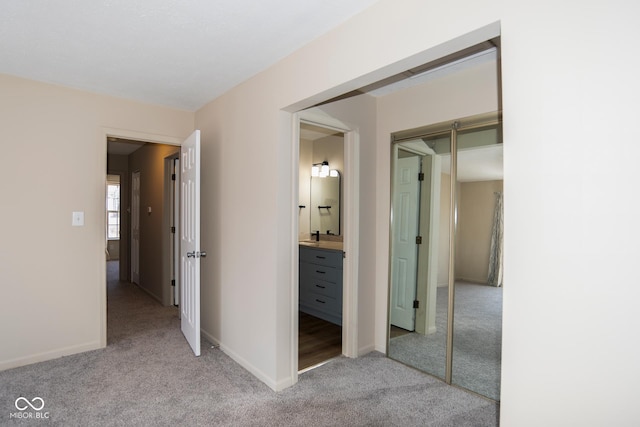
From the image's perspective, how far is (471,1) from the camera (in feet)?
4.50

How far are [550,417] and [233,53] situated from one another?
97.5 inches

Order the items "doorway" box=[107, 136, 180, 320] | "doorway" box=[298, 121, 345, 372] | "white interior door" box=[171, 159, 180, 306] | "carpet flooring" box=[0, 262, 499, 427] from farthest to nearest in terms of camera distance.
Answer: "doorway" box=[107, 136, 180, 320] < "white interior door" box=[171, 159, 180, 306] < "doorway" box=[298, 121, 345, 372] < "carpet flooring" box=[0, 262, 499, 427]

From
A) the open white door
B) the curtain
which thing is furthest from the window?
the curtain

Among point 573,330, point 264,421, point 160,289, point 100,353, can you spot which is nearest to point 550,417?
point 573,330

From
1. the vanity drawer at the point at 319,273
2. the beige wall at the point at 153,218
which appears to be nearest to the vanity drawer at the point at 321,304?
the vanity drawer at the point at 319,273

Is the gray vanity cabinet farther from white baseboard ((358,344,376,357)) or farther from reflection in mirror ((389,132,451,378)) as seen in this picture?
reflection in mirror ((389,132,451,378))

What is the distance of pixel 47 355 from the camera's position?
2891 millimetres

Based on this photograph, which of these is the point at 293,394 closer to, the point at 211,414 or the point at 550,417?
the point at 211,414

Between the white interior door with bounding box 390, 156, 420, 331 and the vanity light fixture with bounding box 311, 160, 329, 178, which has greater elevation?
the vanity light fixture with bounding box 311, 160, 329, 178

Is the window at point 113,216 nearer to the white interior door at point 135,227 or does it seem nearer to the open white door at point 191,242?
the white interior door at point 135,227

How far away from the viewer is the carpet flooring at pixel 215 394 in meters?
2.12

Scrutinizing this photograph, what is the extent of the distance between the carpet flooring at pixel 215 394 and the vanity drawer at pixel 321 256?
105cm

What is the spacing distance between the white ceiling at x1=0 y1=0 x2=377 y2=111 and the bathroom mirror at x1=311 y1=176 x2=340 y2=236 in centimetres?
216

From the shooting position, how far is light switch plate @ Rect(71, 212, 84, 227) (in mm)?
3031
